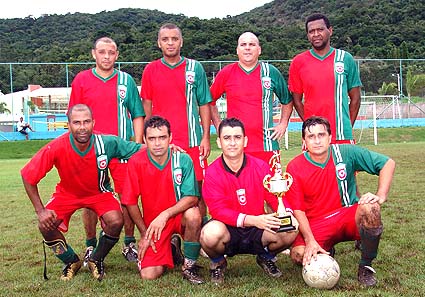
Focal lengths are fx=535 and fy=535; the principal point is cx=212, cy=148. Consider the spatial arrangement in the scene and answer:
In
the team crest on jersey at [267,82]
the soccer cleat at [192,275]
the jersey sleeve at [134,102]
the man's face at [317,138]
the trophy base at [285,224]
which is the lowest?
the soccer cleat at [192,275]

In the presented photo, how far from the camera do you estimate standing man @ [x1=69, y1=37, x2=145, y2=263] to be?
4.64 meters

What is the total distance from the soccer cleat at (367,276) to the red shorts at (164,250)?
141 cm

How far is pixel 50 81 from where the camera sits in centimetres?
2670

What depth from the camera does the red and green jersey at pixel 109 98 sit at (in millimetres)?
4652

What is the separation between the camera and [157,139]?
4031mm

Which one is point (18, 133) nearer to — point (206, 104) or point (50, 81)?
point (50, 81)

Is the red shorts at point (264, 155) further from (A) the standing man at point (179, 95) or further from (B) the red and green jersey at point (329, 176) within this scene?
(B) the red and green jersey at point (329, 176)

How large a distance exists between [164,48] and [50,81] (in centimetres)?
2344

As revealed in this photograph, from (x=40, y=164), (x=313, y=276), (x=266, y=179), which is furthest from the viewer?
(x=40, y=164)

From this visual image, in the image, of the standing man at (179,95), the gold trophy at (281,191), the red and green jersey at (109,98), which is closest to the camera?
the gold trophy at (281,191)

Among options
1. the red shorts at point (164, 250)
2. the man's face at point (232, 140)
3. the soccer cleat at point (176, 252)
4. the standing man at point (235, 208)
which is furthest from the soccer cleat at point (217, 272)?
the man's face at point (232, 140)

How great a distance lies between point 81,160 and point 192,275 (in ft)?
4.09

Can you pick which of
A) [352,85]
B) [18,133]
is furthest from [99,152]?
[18,133]

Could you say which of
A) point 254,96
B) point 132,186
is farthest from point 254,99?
point 132,186
